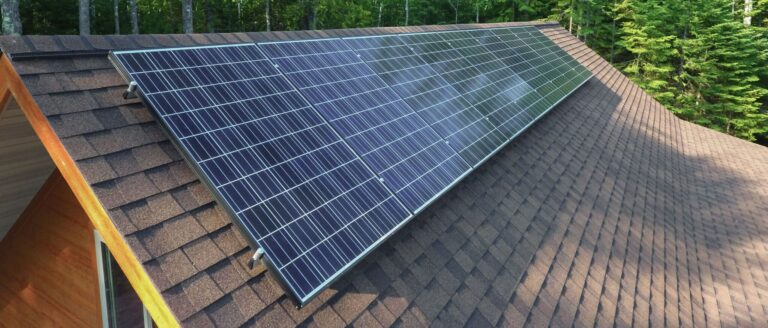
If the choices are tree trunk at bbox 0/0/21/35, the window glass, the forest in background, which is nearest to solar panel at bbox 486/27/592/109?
the window glass

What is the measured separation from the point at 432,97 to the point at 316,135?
2.80m

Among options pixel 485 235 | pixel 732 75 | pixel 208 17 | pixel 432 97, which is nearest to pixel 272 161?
pixel 485 235

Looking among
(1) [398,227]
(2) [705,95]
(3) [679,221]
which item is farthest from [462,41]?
(2) [705,95]

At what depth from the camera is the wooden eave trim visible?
110 inches

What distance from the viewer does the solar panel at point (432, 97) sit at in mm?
6293

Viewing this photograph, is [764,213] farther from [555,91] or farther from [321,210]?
[321,210]

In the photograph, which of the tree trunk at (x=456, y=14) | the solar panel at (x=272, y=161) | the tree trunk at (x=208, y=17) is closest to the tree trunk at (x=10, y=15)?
the solar panel at (x=272, y=161)

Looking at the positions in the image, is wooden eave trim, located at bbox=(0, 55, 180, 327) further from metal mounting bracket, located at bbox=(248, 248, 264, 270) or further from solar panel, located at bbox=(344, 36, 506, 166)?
solar panel, located at bbox=(344, 36, 506, 166)

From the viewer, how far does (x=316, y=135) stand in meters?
4.50

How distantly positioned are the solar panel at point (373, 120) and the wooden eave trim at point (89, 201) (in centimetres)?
234

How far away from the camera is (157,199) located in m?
3.27

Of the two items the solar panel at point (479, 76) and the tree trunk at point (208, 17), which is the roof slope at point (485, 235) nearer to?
the solar panel at point (479, 76)

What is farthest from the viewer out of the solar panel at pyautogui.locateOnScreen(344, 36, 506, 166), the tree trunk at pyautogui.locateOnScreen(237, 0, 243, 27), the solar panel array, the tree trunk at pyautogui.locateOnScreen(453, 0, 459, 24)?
the tree trunk at pyautogui.locateOnScreen(453, 0, 459, 24)

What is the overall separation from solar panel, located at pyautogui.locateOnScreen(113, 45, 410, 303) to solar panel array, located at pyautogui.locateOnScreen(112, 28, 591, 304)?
0.01 meters
